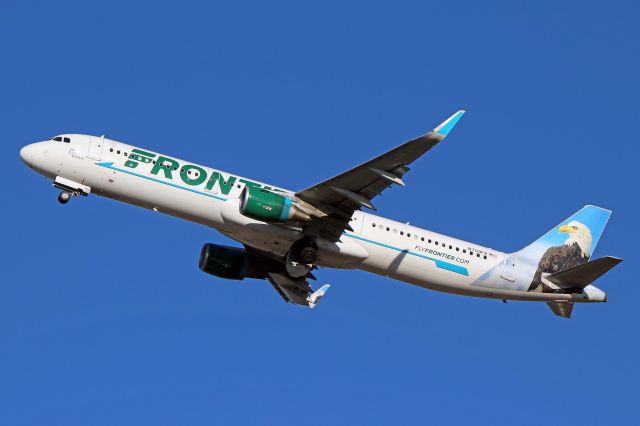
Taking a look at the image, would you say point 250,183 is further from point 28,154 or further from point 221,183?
point 28,154

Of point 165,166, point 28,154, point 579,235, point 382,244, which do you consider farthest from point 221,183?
point 579,235

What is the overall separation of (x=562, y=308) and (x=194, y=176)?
20.9 m

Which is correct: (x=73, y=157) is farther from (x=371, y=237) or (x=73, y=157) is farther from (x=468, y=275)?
(x=468, y=275)

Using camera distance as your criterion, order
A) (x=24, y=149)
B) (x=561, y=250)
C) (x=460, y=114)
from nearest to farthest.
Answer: (x=460, y=114), (x=24, y=149), (x=561, y=250)

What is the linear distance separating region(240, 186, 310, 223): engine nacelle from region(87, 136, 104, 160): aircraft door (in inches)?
299

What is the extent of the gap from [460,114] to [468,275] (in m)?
12.0

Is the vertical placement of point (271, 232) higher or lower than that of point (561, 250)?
lower

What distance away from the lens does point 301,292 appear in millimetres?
56938

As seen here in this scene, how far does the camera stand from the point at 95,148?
161 feet

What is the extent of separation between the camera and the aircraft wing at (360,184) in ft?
142

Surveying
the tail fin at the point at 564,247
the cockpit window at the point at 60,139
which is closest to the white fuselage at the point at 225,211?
the cockpit window at the point at 60,139

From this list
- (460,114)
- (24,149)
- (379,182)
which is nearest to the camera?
(460,114)

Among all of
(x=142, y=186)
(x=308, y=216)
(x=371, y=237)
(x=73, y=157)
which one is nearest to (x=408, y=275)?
(x=371, y=237)

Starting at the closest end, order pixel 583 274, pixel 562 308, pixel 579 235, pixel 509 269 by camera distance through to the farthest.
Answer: pixel 583 274 → pixel 509 269 → pixel 562 308 → pixel 579 235
